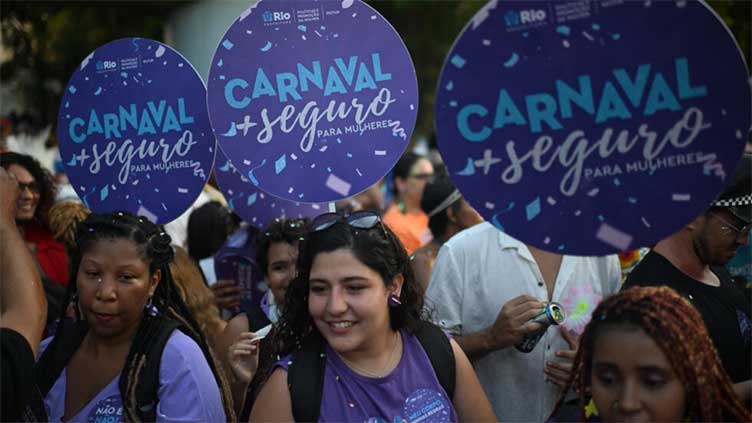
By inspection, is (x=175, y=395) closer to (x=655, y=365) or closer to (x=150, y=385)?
(x=150, y=385)

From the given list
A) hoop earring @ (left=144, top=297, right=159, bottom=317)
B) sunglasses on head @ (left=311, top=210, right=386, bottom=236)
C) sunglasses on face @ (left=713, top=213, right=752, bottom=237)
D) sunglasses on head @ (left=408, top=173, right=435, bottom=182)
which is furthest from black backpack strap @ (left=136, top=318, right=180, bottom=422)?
sunglasses on head @ (left=408, top=173, right=435, bottom=182)

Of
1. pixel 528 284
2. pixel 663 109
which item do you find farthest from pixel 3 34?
pixel 663 109

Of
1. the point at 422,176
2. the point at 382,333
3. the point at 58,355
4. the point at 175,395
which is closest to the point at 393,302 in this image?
the point at 382,333

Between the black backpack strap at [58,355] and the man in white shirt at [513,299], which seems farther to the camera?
the man in white shirt at [513,299]

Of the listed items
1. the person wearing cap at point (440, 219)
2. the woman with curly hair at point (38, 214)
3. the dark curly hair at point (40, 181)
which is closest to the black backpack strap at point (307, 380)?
the person wearing cap at point (440, 219)

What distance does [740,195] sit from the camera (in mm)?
3418

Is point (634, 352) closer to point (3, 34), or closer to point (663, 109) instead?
point (663, 109)

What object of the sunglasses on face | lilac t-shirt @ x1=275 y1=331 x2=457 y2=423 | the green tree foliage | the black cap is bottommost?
lilac t-shirt @ x1=275 y1=331 x2=457 y2=423

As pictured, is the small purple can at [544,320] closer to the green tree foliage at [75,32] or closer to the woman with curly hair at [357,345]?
the woman with curly hair at [357,345]

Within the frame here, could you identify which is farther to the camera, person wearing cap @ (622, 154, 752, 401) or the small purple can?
the small purple can

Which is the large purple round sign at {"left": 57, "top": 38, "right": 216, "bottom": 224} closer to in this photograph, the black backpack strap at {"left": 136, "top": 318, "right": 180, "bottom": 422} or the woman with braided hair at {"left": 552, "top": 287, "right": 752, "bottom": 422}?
the black backpack strap at {"left": 136, "top": 318, "right": 180, "bottom": 422}

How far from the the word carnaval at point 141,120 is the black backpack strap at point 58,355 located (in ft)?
3.00

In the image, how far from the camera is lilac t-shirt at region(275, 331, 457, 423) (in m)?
2.72

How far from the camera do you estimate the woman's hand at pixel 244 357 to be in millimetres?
Result: 3605
